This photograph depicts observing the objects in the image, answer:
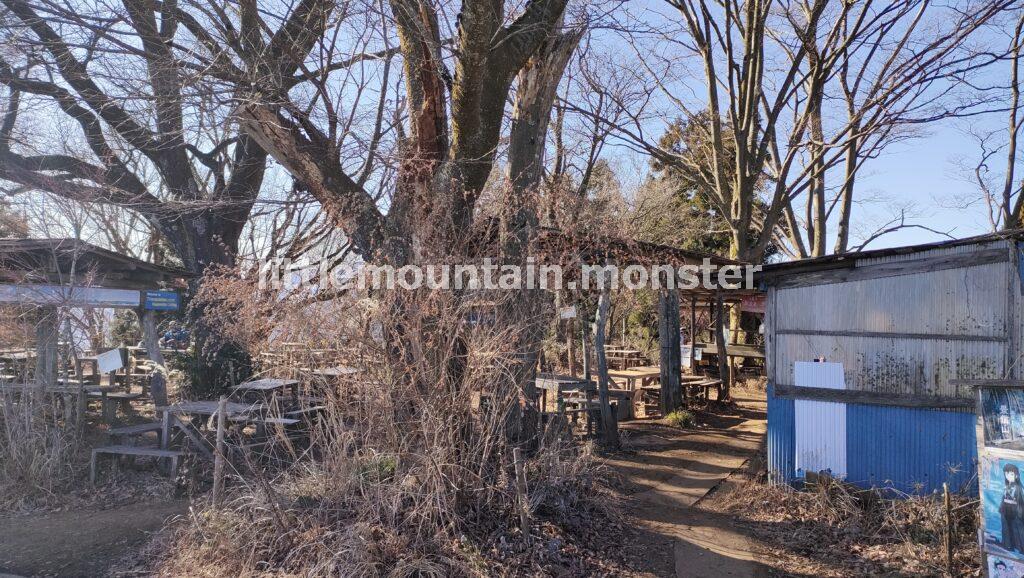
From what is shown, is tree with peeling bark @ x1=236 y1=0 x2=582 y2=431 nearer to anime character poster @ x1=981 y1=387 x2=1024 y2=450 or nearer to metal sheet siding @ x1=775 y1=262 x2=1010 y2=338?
metal sheet siding @ x1=775 y1=262 x2=1010 y2=338

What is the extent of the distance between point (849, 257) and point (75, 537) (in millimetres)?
8836

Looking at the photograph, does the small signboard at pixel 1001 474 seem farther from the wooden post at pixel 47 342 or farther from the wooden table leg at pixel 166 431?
the wooden post at pixel 47 342

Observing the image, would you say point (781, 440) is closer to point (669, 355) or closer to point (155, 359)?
point (669, 355)

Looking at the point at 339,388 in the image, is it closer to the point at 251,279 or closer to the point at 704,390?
the point at 251,279

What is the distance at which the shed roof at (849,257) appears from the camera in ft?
20.7

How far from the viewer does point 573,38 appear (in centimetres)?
836

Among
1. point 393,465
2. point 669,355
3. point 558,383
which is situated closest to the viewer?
point 393,465

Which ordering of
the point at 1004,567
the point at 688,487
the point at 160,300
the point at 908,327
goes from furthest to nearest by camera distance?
the point at 160,300 → the point at 688,487 → the point at 908,327 → the point at 1004,567

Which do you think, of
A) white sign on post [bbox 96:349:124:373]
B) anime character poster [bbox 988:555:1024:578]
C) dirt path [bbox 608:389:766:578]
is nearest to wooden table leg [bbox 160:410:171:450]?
white sign on post [bbox 96:349:124:373]

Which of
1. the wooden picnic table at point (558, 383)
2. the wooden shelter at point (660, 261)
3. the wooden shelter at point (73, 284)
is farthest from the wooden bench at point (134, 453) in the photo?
the wooden shelter at point (660, 261)

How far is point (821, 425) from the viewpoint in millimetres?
7484

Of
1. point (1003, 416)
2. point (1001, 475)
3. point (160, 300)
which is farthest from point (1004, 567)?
point (160, 300)

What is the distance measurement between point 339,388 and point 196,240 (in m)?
10.7

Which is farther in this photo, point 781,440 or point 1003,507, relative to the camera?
point 781,440
